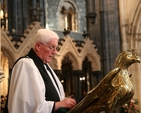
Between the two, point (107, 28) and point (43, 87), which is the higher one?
point (107, 28)

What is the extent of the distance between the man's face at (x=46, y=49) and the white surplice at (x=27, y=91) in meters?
0.13

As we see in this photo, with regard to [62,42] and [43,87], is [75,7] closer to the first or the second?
[62,42]

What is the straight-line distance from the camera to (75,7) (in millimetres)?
14555

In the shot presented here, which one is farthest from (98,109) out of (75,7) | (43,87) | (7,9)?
(75,7)

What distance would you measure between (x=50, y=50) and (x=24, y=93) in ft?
1.09

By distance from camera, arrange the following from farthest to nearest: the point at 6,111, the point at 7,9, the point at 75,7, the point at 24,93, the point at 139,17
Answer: the point at 75,7
the point at 7,9
the point at 139,17
the point at 6,111
the point at 24,93

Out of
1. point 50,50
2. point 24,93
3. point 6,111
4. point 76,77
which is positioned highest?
point 50,50

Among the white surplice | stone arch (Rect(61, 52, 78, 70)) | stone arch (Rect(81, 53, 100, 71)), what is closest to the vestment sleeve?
the white surplice

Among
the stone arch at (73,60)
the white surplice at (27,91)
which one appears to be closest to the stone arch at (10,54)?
the stone arch at (73,60)

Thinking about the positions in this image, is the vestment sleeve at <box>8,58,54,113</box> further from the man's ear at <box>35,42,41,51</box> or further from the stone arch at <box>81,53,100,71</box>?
the stone arch at <box>81,53,100,71</box>

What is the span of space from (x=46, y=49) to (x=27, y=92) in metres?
0.31

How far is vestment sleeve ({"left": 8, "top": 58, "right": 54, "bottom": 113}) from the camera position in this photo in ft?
5.17

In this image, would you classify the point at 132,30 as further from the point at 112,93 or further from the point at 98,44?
the point at 112,93

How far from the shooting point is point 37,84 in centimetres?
162
